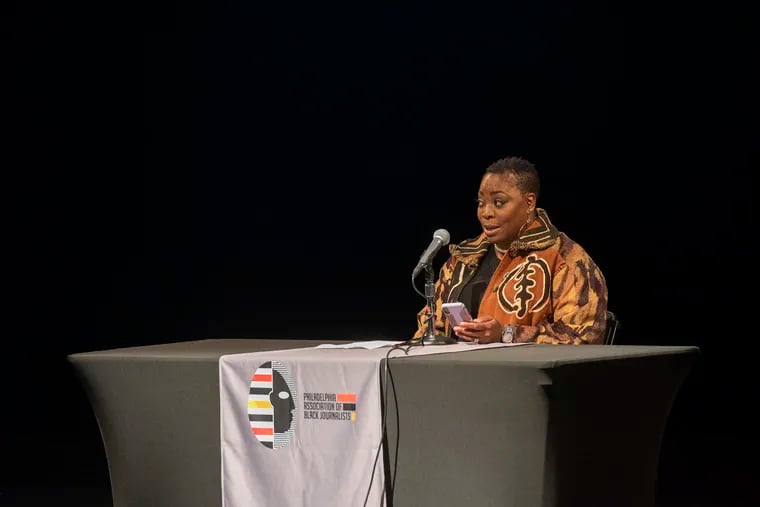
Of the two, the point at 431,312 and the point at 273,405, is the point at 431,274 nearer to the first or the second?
the point at 431,312

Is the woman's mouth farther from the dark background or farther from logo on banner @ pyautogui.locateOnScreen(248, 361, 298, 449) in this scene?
the dark background

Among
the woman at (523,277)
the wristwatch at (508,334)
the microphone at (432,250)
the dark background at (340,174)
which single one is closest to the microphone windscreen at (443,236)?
the microphone at (432,250)

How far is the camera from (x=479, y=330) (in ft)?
10.0

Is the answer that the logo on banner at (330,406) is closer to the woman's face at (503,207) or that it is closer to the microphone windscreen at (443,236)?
the microphone windscreen at (443,236)

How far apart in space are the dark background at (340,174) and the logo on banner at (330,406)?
6.52ft

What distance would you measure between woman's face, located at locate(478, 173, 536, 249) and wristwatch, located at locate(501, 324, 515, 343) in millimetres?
318

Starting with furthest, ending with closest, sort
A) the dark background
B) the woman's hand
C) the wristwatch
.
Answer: the dark background → the wristwatch → the woman's hand

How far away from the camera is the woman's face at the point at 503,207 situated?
11.1 ft

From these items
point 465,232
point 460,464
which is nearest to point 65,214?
point 465,232

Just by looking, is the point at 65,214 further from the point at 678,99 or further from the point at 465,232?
the point at 678,99

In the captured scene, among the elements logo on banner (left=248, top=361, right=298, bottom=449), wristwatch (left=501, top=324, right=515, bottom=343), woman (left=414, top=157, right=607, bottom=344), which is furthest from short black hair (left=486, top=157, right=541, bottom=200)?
logo on banner (left=248, top=361, right=298, bottom=449)

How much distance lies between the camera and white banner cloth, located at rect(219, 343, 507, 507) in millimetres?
2531

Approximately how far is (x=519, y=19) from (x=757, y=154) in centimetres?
111

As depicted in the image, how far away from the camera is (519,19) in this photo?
4.74 m
